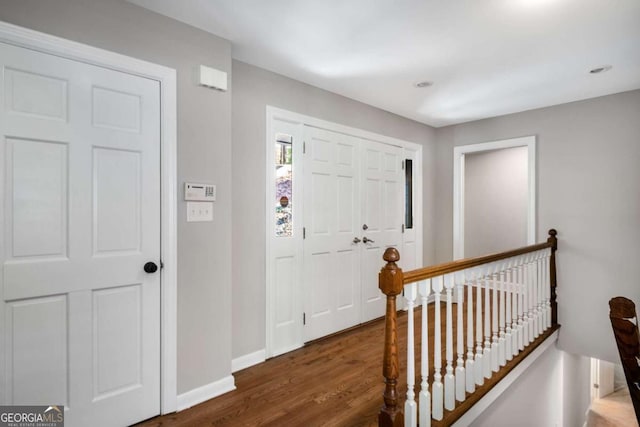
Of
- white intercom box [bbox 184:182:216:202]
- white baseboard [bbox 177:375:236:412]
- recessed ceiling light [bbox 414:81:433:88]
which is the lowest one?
white baseboard [bbox 177:375:236:412]

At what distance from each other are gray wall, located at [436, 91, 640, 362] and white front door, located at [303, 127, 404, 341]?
1.71 metres

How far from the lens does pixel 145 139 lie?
75.9 inches

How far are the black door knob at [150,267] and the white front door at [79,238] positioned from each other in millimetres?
29

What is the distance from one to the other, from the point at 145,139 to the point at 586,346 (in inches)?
179

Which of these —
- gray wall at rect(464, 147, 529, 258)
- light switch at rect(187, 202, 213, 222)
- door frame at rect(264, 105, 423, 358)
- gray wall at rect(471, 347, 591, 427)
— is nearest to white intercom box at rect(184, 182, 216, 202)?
light switch at rect(187, 202, 213, 222)

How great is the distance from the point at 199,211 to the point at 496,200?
4.91 metres

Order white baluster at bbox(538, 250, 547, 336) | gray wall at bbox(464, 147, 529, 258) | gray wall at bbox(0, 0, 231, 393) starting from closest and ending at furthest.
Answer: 1. gray wall at bbox(0, 0, 231, 393)
2. white baluster at bbox(538, 250, 547, 336)
3. gray wall at bbox(464, 147, 529, 258)

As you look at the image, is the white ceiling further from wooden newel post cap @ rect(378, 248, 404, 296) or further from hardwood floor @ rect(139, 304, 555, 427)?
hardwood floor @ rect(139, 304, 555, 427)

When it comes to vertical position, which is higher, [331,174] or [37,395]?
[331,174]

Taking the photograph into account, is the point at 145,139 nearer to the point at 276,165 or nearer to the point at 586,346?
the point at 276,165

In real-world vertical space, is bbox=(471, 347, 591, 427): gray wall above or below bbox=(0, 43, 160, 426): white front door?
below

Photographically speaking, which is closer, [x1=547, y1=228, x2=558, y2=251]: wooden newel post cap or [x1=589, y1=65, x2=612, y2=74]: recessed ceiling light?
[x1=589, y1=65, x2=612, y2=74]: recessed ceiling light

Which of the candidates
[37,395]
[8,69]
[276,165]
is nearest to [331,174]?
[276,165]

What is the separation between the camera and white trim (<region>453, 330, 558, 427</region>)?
2.04 m
